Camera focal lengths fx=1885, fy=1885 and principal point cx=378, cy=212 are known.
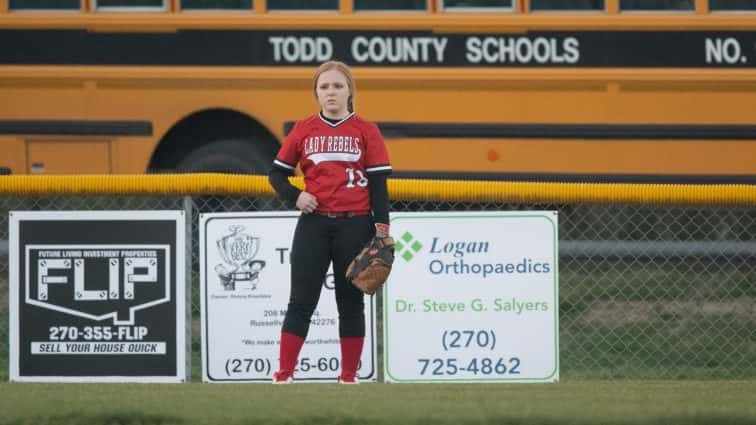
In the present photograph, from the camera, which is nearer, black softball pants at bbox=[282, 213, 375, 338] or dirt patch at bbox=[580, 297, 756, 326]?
black softball pants at bbox=[282, 213, 375, 338]

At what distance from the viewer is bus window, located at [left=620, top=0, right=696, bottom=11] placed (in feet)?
35.6

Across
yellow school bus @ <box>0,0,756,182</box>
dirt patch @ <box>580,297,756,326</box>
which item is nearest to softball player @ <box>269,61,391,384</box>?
dirt patch @ <box>580,297,756,326</box>

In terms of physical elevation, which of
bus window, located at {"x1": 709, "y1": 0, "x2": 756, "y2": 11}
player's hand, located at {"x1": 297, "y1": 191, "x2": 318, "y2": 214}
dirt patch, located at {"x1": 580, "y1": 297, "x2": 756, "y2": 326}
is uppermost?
bus window, located at {"x1": 709, "y1": 0, "x2": 756, "y2": 11}

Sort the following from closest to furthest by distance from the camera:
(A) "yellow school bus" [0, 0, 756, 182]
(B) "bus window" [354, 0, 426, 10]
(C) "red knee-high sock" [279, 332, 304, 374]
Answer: (C) "red knee-high sock" [279, 332, 304, 374], (A) "yellow school bus" [0, 0, 756, 182], (B) "bus window" [354, 0, 426, 10]

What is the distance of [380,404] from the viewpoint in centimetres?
642

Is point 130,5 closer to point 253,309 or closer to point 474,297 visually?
point 253,309

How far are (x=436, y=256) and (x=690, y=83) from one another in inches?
136

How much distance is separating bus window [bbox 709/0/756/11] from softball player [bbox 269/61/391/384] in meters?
4.31

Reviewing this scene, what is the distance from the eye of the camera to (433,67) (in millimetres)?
10938

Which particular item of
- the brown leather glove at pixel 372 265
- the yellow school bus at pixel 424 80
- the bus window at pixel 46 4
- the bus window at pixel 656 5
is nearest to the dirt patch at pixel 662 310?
the yellow school bus at pixel 424 80

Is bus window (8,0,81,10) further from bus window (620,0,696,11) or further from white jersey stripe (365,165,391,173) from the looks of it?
white jersey stripe (365,165,391,173)

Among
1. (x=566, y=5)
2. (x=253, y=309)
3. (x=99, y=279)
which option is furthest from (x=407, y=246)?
(x=566, y=5)

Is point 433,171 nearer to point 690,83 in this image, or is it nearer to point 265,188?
point 690,83

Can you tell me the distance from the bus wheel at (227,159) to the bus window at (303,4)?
87 centimetres
